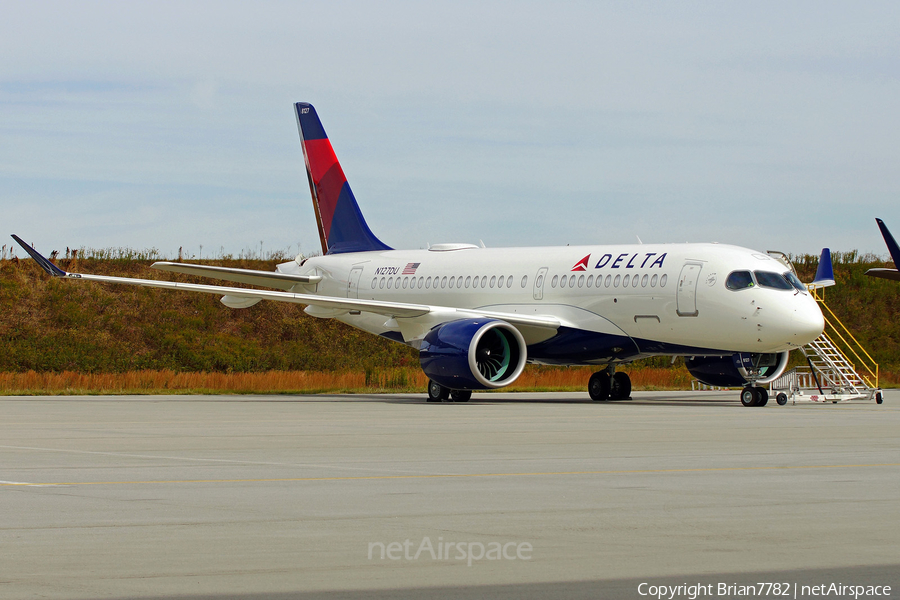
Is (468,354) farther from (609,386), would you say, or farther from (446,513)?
(446,513)

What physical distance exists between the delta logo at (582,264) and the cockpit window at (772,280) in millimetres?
4499

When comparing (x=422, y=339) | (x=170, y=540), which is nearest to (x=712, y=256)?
(x=422, y=339)

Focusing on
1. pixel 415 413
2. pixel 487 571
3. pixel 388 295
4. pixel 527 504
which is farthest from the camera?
pixel 388 295

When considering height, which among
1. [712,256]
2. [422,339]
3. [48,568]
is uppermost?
[712,256]

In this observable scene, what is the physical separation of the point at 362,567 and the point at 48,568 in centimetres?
172

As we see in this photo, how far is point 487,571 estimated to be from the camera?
6359mm

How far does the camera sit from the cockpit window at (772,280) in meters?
25.3

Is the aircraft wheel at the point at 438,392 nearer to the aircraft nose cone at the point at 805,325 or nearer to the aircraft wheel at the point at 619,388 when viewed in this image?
the aircraft wheel at the point at 619,388

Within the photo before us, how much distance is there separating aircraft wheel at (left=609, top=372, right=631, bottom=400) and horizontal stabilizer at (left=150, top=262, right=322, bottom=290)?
979cm

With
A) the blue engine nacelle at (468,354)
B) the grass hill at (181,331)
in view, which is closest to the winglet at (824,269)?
the blue engine nacelle at (468,354)

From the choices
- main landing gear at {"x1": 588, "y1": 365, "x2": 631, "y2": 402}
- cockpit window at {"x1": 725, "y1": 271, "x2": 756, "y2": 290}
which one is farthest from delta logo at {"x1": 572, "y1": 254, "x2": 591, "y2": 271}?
cockpit window at {"x1": 725, "y1": 271, "x2": 756, "y2": 290}

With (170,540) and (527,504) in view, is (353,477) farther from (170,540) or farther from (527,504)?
(170,540)

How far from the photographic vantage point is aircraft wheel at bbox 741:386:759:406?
25.8 m

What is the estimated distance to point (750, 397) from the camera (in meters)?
25.9
